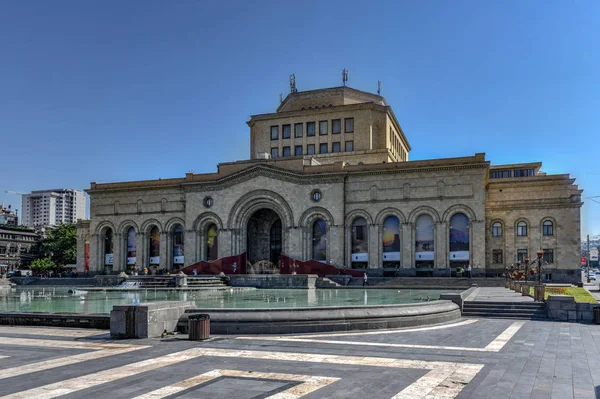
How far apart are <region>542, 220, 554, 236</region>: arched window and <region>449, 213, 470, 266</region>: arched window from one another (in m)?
6.80

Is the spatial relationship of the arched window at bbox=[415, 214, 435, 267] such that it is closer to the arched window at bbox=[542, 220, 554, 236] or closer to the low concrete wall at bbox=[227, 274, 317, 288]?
the arched window at bbox=[542, 220, 554, 236]

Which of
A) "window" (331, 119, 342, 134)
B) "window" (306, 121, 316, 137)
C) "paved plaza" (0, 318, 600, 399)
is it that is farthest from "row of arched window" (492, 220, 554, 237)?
"paved plaza" (0, 318, 600, 399)

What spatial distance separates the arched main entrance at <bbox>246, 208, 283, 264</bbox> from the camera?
5731 cm

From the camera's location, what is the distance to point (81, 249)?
222 feet

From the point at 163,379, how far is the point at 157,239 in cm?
5239

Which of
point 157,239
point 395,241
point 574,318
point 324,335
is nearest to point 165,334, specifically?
point 324,335

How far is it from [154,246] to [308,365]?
171 feet

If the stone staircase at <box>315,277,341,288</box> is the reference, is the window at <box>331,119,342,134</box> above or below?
above

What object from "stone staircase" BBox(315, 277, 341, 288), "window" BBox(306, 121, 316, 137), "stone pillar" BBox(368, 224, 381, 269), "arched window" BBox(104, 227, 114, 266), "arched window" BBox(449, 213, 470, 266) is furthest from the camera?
"arched window" BBox(104, 227, 114, 266)

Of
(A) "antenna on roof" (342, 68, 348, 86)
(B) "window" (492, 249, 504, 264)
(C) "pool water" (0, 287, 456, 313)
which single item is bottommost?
(C) "pool water" (0, 287, 456, 313)

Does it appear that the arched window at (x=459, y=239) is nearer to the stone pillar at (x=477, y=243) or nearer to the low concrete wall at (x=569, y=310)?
the stone pillar at (x=477, y=243)

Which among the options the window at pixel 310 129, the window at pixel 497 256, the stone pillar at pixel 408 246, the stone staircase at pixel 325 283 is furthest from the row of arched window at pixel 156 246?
the window at pixel 497 256

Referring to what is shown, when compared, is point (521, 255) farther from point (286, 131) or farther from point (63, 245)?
point (63, 245)

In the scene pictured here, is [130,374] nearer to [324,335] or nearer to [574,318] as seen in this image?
[324,335]
